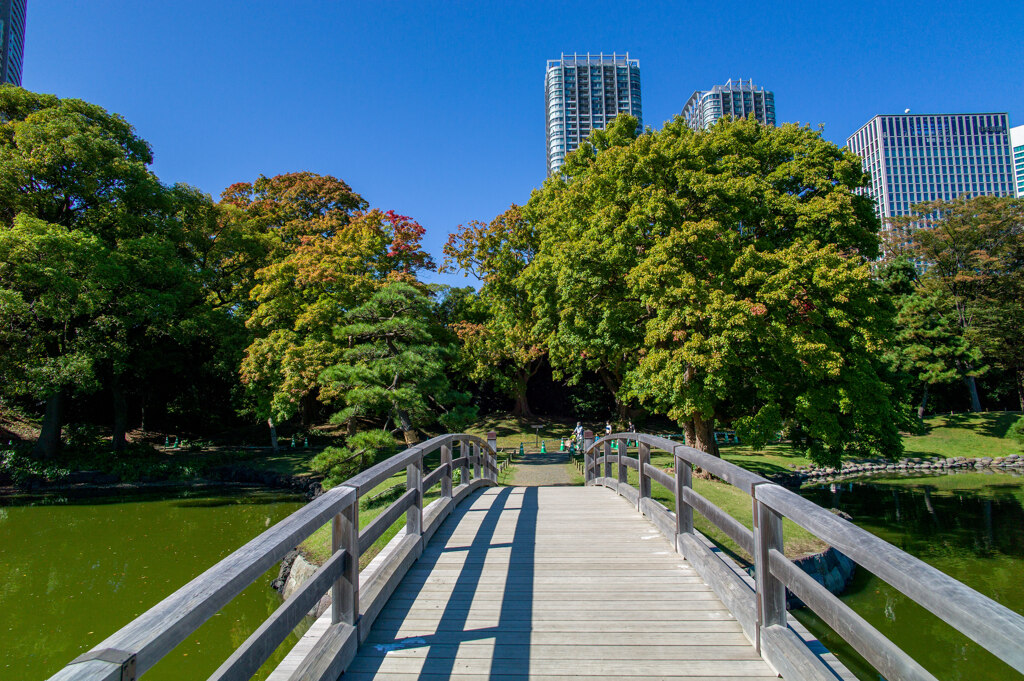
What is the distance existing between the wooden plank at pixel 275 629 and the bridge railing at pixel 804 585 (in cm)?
194

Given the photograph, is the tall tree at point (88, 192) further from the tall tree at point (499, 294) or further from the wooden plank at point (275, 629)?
the wooden plank at point (275, 629)

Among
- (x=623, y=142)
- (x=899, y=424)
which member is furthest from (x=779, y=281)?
(x=899, y=424)

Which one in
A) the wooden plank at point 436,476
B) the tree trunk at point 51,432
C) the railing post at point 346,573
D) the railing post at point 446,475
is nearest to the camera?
the railing post at point 346,573

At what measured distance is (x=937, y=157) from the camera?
11838cm

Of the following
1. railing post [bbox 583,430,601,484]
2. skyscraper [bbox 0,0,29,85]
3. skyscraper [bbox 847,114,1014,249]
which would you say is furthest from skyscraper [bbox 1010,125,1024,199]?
skyscraper [bbox 0,0,29,85]

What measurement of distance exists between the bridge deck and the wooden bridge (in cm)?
1

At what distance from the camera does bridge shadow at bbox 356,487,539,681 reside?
274 centimetres

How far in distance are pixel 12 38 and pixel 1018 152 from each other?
169348 mm

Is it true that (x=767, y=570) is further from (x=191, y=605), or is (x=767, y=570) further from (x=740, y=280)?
(x=740, y=280)

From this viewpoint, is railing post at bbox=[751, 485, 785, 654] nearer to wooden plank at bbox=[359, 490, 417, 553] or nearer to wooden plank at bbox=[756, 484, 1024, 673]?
wooden plank at bbox=[756, 484, 1024, 673]

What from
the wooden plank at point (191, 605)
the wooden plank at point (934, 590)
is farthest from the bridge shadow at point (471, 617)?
the wooden plank at point (934, 590)

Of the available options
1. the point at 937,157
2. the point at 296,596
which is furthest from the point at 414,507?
the point at 937,157

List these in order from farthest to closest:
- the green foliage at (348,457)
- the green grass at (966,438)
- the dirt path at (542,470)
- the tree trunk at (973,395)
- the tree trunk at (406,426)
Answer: the tree trunk at (973,395), the green grass at (966,438), the dirt path at (542,470), the tree trunk at (406,426), the green foliage at (348,457)

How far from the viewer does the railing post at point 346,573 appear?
285 cm
